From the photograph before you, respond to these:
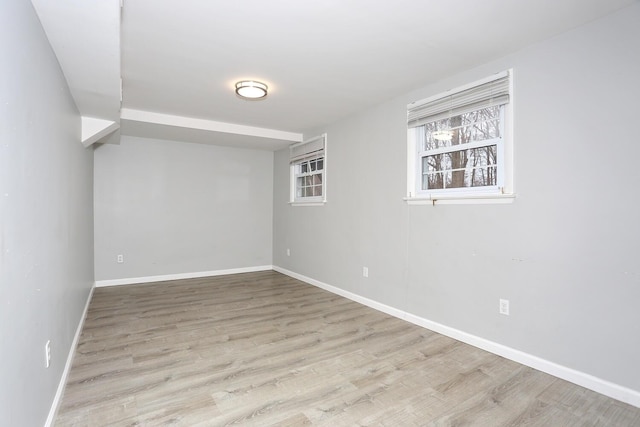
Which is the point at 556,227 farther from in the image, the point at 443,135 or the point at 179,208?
the point at 179,208

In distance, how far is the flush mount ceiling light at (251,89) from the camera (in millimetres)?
3033

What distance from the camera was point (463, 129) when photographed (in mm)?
2912

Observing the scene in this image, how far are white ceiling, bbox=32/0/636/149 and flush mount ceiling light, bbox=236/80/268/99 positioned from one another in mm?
85

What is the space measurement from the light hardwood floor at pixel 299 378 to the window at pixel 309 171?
2.04 metres

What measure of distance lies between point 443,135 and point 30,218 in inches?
122

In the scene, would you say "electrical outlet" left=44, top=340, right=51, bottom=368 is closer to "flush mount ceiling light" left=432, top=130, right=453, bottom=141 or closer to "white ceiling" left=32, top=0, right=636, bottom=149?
"white ceiling" left=32, top=0, right=636, bottom=149

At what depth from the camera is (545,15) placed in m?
2.02

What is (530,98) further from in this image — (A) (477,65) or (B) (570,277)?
(B) (570,277)

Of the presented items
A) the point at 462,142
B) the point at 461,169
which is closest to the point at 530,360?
the point at 461,169

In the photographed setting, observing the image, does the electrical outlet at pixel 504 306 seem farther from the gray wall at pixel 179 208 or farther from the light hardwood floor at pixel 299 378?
the gray wall at pixel 179 208

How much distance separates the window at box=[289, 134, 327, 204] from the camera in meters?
4.71

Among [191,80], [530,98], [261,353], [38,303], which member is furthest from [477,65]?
[38,303]

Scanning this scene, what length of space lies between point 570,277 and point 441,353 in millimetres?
1083

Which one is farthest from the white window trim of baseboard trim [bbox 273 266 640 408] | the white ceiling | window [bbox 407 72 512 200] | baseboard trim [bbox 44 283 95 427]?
baseboard trim [bbox 44 283 95 427]
